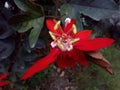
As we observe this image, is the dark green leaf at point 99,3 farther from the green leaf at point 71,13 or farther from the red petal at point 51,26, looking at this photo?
the red petal at point 51,26

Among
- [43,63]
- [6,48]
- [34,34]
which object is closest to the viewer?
[43,63]

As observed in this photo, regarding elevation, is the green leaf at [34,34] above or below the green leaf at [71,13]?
above

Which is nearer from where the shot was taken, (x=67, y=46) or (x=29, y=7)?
(x=67, y=46)

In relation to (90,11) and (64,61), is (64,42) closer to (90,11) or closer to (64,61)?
(64,61)

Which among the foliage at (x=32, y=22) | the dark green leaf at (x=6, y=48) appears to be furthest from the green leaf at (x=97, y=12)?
the dark green leaf at (x=6, y=48)

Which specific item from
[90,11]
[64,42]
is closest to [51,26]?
[64,42]

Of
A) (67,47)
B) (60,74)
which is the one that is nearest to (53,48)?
(67,47)

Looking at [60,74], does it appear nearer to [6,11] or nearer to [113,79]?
[113,79]

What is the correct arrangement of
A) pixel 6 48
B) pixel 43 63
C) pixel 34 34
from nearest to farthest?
pixel 43 63, pixel 34 34, pixel 6 48
